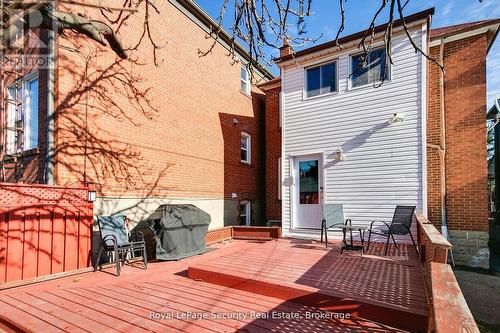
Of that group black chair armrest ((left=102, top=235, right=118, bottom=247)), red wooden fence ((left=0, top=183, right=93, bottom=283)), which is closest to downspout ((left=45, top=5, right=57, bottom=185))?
red wooden fence ((left=0, top=183, right=93, bottom=283))

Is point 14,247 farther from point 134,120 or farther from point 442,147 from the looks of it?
point 442,147

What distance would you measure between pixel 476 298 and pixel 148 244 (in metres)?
7.08

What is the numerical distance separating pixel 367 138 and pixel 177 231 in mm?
5460

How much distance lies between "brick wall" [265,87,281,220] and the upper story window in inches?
289

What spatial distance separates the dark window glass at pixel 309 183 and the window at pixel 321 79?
2.14 metres

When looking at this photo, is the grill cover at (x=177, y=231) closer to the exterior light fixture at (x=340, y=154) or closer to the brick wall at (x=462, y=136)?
the exterior light fixture at (x=340, y=154)

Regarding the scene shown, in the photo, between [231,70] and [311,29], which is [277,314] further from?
[231,70]

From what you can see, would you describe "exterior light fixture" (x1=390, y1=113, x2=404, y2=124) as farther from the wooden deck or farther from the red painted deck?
the wooden deck

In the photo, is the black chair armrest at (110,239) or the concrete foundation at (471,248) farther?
the concrete foundation at (471,248)

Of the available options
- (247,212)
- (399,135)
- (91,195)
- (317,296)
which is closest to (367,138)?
(399,135)

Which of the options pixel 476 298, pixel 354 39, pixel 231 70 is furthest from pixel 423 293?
pixel 231 70

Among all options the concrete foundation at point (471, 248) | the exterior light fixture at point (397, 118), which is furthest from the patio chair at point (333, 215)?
the concrete foundation at point (471, 248)

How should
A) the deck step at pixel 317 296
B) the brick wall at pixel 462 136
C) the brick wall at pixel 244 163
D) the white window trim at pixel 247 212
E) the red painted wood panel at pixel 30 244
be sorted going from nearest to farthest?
the deck step at pixel 317 296 → the red painted wood panel at pixel 30 244 → the brick wall at pixel 462 136 → the brick wall at pixel 244 163 → the white window trim at pixel 247 212

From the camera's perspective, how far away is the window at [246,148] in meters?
12.4
